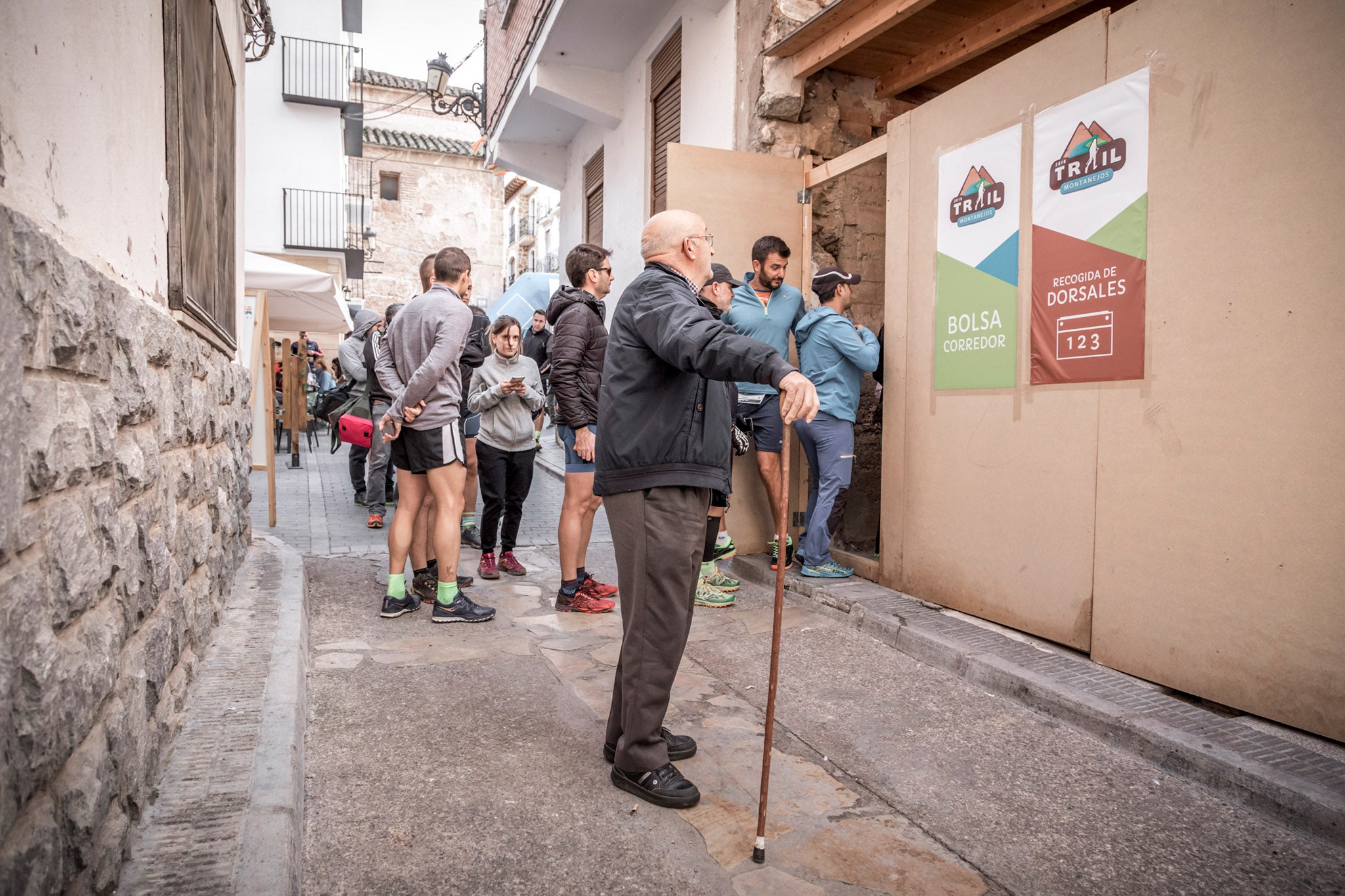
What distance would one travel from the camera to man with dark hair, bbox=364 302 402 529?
7.87 metres

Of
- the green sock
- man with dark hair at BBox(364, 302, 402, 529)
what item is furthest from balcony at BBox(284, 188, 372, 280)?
the green sock

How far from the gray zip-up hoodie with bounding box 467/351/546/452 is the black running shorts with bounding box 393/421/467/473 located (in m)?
0.92

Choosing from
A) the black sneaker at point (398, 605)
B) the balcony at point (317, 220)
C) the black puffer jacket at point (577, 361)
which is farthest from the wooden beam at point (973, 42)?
the balcony at point (317, 220)

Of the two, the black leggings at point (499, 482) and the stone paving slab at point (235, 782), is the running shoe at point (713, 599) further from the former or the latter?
the stone paving slab at point (235, 782)

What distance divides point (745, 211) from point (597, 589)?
2.86m

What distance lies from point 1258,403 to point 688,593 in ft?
7.38

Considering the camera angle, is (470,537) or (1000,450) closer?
(1000,450)

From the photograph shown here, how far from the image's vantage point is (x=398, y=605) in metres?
5.07

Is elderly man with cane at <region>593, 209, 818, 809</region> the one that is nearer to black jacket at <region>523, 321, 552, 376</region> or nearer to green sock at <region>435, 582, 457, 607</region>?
green sock at <region>435, 582, 457, 607</region>

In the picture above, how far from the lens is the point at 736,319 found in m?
5.70

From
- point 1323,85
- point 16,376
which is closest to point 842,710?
point 1323,85

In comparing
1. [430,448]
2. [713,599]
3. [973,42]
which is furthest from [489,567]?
[973,42]

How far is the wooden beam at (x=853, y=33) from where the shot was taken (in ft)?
17.5

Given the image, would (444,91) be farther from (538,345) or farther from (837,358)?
(837,358)
